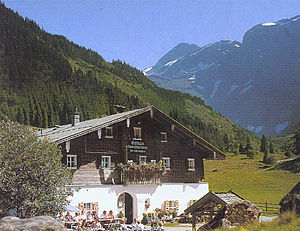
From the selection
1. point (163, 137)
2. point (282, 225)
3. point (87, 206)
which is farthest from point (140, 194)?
point (282, 225)

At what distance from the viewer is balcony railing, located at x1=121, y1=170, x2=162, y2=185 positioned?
88.7 ft

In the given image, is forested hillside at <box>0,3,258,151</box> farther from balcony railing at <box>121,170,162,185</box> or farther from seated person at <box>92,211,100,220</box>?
seated person at <box>92,211,100,220</box>

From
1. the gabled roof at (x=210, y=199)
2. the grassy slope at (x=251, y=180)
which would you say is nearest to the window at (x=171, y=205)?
the gabled roof at (x=210, y=199)

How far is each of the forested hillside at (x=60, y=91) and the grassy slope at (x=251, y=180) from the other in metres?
39.9

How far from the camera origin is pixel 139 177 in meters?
27.7

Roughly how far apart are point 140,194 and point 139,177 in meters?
1.18

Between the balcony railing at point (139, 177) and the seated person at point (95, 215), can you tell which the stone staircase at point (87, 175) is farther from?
the seated person at point (95, 215)

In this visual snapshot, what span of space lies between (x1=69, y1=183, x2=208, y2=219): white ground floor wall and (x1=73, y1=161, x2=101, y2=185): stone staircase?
0.59m

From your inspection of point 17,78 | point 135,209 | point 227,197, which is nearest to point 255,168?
point 135,209

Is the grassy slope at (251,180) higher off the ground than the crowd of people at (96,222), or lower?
higher

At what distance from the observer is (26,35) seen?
16100cm

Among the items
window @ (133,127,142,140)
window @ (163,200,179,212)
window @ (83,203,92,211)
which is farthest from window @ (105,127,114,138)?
window @ (163,200,179,212)

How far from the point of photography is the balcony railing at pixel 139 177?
27047 millimetres

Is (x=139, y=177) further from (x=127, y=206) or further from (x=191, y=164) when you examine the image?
(x=191, y=164)
